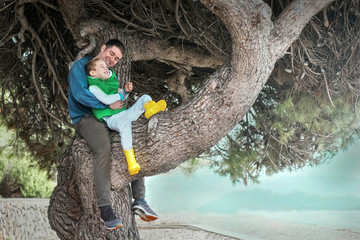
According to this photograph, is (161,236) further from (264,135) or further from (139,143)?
(139,143)

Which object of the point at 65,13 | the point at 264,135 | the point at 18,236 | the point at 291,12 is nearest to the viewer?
the point at 291,12

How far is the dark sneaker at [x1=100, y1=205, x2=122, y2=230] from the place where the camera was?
251 centimetres

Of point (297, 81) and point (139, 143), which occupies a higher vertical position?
point (297, 81)

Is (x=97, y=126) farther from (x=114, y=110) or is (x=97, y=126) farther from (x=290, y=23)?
(x=290, y=23)

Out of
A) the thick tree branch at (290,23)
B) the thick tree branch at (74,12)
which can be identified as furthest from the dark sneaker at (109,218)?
the thick tree branch at (74,12)

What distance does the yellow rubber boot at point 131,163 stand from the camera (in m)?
2.55

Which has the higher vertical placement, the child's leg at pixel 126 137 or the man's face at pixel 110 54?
the man's face at pixel 110 54

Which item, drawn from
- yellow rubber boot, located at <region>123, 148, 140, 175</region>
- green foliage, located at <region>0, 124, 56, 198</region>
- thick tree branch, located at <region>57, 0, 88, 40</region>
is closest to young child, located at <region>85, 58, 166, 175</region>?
yellow rubber boot, located at <region>123, 148, 140, 175</region>

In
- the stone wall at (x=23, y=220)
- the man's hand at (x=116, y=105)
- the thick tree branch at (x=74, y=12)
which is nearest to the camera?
the man's hand at (x=116, y=105)

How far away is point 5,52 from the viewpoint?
15.1 feet

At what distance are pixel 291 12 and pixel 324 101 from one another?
1404mm

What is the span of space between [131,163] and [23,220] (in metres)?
3.98

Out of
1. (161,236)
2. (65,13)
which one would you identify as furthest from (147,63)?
(161,236)

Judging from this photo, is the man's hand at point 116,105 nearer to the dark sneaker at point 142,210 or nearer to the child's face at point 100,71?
the child's face at point 100,71
